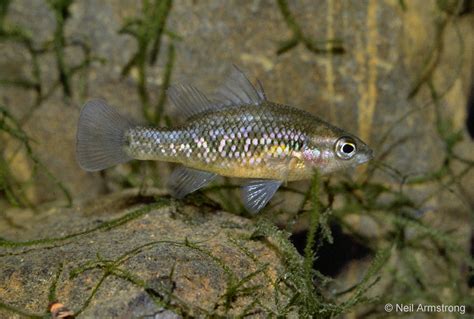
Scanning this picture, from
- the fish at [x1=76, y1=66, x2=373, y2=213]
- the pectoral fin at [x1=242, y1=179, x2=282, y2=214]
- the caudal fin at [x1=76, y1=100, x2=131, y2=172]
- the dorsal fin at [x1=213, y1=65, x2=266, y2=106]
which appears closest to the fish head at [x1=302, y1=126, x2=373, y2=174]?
the fish at [x1=76, y1=66, x2=373, y2=213]

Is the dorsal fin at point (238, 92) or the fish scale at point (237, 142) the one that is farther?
the dorsal fin at point (238, 92)

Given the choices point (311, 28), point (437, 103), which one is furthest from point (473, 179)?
point (311, 28)

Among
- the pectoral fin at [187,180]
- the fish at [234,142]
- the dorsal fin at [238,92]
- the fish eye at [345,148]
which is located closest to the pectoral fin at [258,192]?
the fish at [234,142]

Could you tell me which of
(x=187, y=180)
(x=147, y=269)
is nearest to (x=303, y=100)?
(x=187, y=180)

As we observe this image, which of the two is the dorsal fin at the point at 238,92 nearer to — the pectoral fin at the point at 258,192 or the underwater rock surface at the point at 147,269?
the pectoral fin at the point at 258,192

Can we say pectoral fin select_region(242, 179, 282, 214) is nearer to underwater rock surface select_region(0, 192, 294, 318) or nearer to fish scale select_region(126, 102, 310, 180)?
fish scale select_region(126, 102, 310, 180)

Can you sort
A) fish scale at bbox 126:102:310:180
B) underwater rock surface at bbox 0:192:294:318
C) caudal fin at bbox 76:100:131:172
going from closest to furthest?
underwater rock surface at bbox 0:192:294:318 < fish scale at bbox 126:102:310:180 < caudal fin at bbox 76:100:131:172

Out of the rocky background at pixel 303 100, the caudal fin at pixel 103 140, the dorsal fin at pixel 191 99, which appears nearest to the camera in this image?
the caudal fin at pixel 103 140
